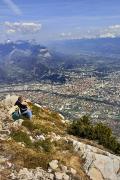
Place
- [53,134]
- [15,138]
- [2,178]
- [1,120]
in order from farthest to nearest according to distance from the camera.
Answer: [1,120]
[53,134]
[15,138]
[2,178]

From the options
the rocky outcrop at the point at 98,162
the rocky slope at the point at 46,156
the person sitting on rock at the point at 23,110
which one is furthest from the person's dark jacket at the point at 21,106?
the rocky outcrop at the point at 98,162

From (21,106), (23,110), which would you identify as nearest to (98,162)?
(23,110)

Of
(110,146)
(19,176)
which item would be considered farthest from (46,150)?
(110,146)

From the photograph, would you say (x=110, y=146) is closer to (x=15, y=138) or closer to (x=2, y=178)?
(x=15, y=138)

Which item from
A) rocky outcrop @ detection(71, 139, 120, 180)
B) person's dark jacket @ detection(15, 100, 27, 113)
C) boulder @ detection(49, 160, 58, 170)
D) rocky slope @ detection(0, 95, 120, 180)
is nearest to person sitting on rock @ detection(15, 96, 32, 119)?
person's dark jacket @ detection(15, 100, 27, 113)

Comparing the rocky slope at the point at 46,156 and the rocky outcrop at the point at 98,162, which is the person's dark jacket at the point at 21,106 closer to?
the rocky slope at the point at 46,156

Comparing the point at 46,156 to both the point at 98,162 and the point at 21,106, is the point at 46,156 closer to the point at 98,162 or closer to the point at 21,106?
the point at 98,162

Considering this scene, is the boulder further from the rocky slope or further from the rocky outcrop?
the rocky outcrop

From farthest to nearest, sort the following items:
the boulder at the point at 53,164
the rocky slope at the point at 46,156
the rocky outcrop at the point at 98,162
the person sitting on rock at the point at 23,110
Result: 1. the person sitting on rock at the point at 23,110
2. the rocky outcrop at the point at 98,162
3. the boulder at the point at 53,164
4. the rocky slope at the point at 46,156
